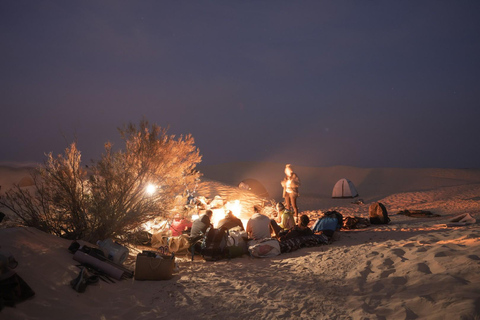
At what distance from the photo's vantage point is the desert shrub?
6184mm

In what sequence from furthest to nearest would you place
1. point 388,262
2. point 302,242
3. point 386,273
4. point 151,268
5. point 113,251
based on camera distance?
point 302,242, point 113,251, point 151,268, point 388,262, point 386,273

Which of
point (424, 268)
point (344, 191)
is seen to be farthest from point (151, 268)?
point (344, 191)

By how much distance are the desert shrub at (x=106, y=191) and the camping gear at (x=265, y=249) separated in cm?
228

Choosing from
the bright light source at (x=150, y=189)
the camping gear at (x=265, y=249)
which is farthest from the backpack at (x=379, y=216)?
the bright light source at (x=150, y=189)

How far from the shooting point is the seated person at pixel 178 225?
26.9ft

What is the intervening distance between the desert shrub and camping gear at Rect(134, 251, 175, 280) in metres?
1.56

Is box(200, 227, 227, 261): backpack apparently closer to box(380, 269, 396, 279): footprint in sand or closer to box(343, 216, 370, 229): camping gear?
box(380, 269, 396, 279): footprint in sand

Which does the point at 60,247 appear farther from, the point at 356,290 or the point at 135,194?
the point at 356,290

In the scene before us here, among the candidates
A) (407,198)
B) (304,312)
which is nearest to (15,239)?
(304,312)

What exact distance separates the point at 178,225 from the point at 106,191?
2354 mm

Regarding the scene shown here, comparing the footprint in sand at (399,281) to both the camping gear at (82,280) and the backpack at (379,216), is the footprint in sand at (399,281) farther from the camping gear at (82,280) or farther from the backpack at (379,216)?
the backpack at (379,216)

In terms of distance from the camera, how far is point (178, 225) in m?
8.26

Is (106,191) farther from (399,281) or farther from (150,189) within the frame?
(399,281)

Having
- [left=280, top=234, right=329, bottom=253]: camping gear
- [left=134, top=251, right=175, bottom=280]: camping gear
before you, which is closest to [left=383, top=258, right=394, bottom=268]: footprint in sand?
[left=280, top=234, right=329, bottom=253]: camping gear
